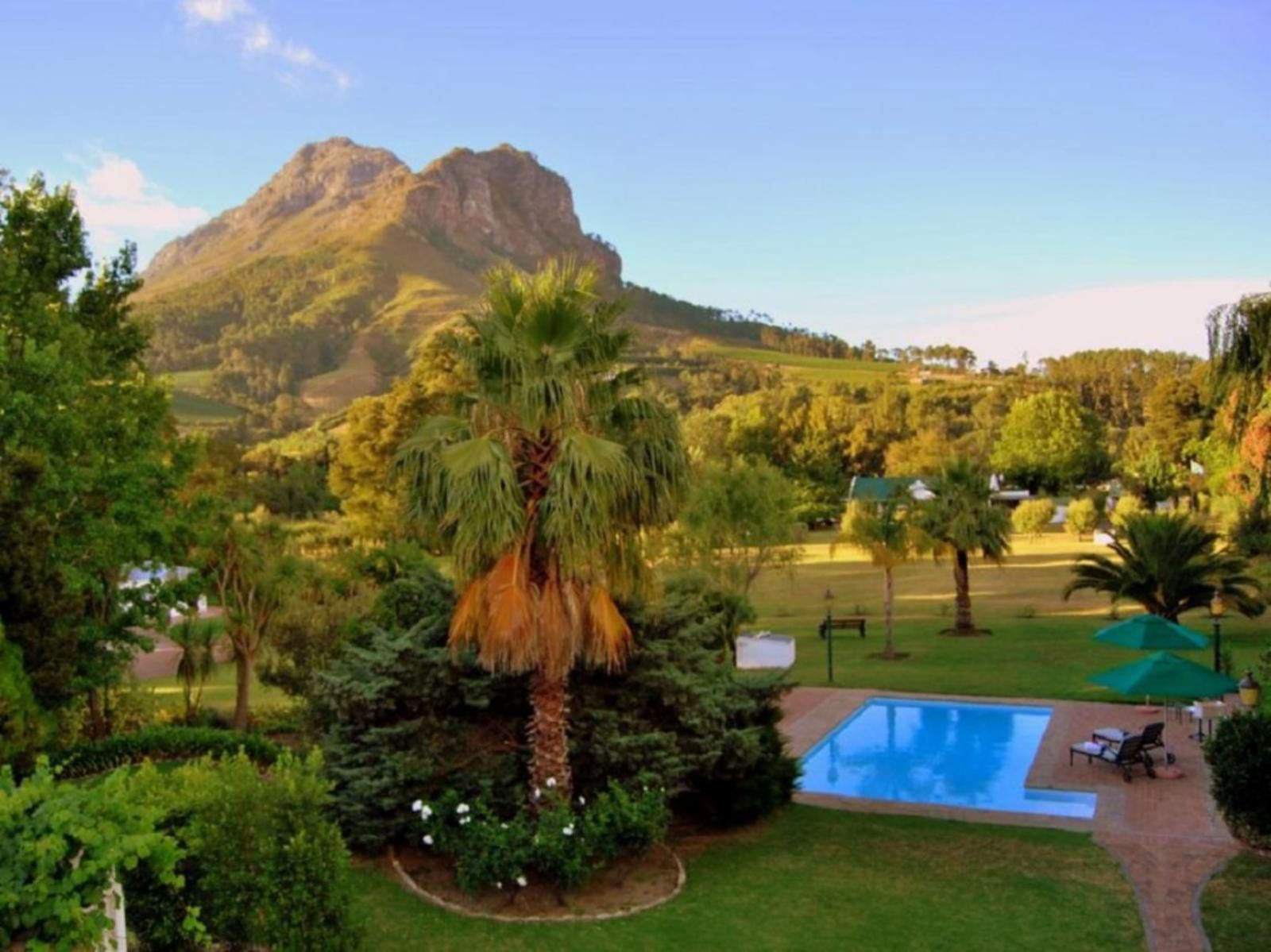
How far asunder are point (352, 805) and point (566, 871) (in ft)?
8.97

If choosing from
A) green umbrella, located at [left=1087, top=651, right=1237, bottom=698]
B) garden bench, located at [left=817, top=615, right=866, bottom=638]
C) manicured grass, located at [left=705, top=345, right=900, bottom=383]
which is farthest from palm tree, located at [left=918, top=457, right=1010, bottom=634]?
manicured grass, located at [left=705, top=345, right=900, bottom=383]

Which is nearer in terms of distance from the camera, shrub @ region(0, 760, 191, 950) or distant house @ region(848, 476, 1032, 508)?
shrub @ region(0, 760, 191, 950)

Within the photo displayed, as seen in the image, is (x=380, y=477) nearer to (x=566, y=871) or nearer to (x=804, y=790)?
(x=804, y=790)

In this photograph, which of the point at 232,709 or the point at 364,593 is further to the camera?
the point at 232,709

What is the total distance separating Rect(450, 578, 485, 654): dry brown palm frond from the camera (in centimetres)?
1091

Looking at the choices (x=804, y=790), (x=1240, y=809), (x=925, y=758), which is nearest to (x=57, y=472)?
(x=804, y=790)

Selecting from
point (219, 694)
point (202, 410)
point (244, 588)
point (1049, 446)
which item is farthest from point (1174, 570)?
point (202, 410)

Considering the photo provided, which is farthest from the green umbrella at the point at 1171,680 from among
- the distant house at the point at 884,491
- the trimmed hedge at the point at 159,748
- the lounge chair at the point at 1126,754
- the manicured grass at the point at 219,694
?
the distant house at the point at 884,491

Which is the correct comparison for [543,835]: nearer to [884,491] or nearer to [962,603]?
[962,603]

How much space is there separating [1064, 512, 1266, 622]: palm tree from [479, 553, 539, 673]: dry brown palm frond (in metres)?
20.0

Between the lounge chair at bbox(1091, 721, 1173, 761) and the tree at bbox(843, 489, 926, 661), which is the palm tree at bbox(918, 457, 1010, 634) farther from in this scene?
the lounge chair at bbox(1091, 721, 1173, 761)

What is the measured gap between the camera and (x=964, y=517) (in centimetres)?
2900

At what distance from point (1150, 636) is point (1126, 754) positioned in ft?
12.2

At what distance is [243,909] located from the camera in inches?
313
